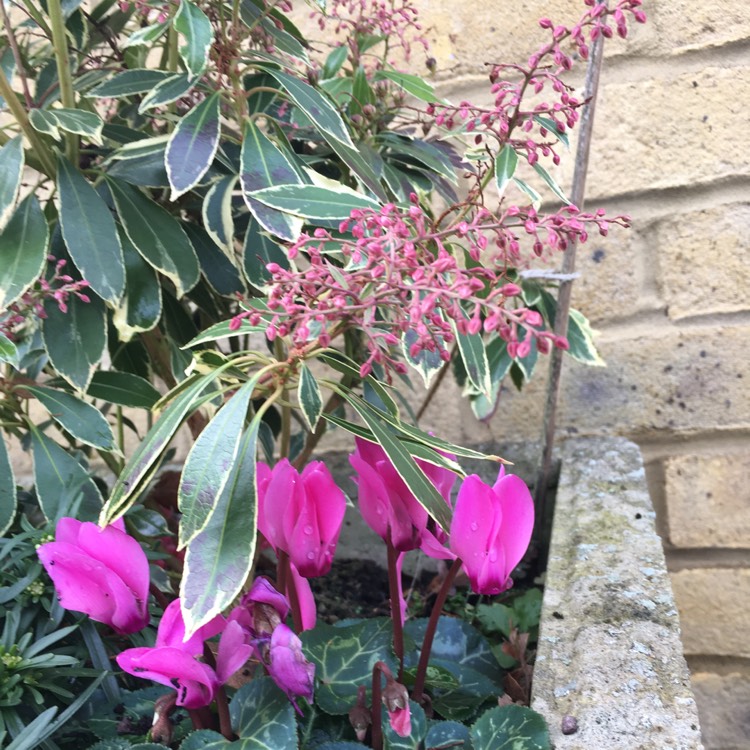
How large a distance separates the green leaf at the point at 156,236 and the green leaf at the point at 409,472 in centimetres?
30

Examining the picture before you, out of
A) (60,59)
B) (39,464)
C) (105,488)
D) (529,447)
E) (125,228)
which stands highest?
(60,59)

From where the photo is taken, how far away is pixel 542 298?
3.47 feet

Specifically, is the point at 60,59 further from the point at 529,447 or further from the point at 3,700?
the point at 529,447

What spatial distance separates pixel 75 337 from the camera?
0.77 m

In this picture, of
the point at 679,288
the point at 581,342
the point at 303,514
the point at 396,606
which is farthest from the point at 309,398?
the point at 679,288

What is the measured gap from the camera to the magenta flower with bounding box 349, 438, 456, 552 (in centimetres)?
60

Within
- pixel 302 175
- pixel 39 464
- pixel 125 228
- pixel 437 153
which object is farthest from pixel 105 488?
pixel 437 153

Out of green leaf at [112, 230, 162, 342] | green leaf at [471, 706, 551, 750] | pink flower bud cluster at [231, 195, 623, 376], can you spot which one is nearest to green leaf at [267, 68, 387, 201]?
pink flower bud cluster at [231, 195, 623, 376]

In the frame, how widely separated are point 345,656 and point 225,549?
0.20 m

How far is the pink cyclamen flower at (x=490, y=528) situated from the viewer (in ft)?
1.86

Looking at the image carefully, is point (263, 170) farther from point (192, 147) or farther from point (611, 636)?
point (611, 636)

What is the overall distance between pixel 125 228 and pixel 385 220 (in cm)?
40

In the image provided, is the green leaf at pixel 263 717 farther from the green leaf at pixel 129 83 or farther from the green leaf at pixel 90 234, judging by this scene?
the green leaf at pixel 129 83

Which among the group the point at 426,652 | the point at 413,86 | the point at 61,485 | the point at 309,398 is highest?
the point at 413,86
